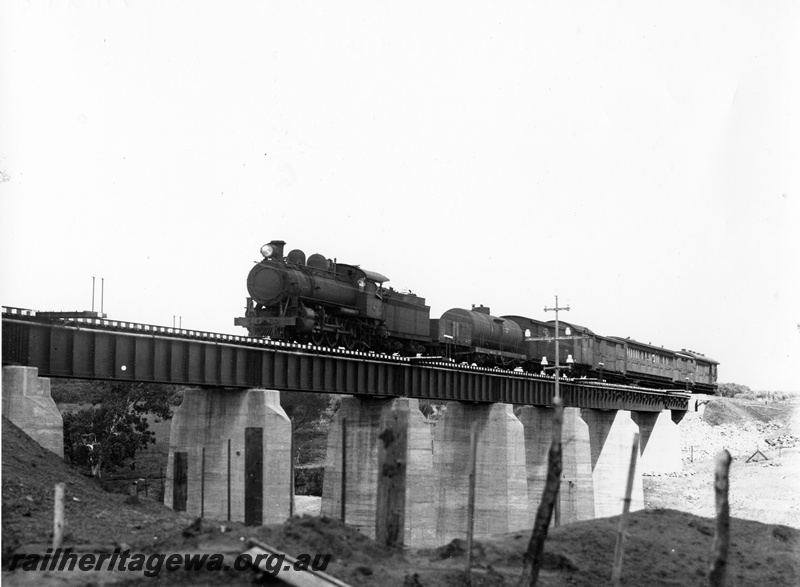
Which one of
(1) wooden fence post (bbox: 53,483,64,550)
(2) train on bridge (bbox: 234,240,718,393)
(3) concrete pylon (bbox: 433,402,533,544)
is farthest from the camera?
(3) concrete pylon (bbox: 433,402,533,544)

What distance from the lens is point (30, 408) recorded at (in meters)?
26.2

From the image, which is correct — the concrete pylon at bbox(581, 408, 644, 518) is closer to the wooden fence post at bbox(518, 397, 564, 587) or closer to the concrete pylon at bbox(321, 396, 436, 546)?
the concrete pylon at bbox(321, 396, 436, 546)

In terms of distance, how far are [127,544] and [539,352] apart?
49.2m

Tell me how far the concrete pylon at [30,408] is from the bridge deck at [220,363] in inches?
43.2

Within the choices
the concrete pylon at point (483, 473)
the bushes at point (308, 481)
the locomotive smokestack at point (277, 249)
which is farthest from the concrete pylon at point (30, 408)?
the bushes at point (308, 481)

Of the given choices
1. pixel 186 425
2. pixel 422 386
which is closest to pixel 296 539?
pixel 186 425

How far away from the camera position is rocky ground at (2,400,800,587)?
14875 mm

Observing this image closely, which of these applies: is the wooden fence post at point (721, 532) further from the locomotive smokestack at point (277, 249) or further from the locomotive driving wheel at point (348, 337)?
the locomotive driving wheel at point (348, 337)

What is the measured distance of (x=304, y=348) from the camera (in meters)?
38.8

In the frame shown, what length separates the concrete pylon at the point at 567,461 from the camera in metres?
57.4

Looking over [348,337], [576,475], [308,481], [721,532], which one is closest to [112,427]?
[308,481]

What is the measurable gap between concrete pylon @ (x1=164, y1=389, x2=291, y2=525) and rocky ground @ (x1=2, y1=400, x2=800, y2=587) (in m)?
11.6

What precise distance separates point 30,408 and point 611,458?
51.5m

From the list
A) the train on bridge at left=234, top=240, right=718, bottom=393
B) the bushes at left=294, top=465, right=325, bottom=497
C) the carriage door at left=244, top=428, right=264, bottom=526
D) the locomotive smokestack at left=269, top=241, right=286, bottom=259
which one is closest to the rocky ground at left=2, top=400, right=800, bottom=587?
the carriage door at left=244, top=428, right=264, bottom=526
